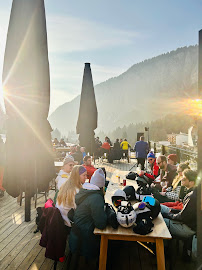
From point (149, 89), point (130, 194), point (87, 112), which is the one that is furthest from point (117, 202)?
point (149, 89)

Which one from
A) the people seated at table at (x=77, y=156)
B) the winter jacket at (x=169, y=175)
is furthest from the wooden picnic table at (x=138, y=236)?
the people seated at table at (x=77, y=156)

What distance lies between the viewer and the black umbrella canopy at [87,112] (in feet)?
31.0

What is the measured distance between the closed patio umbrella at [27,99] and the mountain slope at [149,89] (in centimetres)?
10061

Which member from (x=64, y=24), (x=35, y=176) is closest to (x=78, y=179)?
(x=35, y=176)

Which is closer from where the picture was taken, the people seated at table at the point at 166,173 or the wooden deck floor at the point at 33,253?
the wooden deck floor at the point at 33,253

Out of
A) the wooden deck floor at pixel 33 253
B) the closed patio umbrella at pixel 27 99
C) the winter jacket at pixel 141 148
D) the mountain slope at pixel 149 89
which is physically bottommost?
the wooden deck floor at pixel 33 253

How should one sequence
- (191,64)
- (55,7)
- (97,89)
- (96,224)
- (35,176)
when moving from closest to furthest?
(96,224)
(35,176)
(55,7)
(191,64)
(97,89)

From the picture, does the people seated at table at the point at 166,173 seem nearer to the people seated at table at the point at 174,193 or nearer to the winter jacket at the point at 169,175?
the winter jacket at the point at 169,175

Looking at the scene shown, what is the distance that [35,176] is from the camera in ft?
14.4

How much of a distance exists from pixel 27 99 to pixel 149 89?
12939 cm

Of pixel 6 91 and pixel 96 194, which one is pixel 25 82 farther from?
pixel 96 194

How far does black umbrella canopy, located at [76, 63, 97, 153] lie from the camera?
946 cm

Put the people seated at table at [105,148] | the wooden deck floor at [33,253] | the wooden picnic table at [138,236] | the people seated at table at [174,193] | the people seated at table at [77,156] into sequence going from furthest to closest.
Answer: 1. the people seated at table at [105,148]
2. the people seated at table at [77,156]
3. the people seated at table at [174,193]
4. the wooden deck floor at [33,253]
5. the wooden picnic table at [138,236]

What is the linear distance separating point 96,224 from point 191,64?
123725 mm
